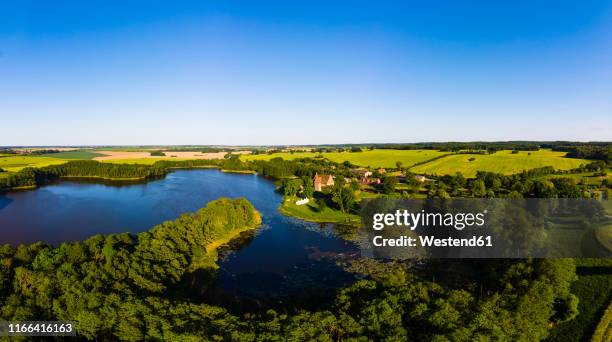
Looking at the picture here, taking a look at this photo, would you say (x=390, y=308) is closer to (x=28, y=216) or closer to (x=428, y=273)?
(x=428, y=273)

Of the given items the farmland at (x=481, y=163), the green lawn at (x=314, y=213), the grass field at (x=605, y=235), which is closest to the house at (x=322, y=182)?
the green lawn at (x=314, y=213)

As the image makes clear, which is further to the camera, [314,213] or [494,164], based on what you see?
[494,164]

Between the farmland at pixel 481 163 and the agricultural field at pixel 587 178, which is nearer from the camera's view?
the agricultural field at pixel 587 178

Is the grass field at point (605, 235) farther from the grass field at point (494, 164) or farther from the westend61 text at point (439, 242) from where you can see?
the grass field at point (494, 164)

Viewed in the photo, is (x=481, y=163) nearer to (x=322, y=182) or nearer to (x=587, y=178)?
(x=587, y=178)

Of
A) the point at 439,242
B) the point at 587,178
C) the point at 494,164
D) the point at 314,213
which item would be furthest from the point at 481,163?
the point at 439,242

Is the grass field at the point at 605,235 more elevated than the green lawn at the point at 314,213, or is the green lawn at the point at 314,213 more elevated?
the grass field at the point at 605,235

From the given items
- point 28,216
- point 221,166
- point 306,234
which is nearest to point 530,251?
point 306,234

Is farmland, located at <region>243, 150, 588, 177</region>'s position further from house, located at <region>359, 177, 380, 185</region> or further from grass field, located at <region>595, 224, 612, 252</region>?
grass field, located at <region>595, 224, 612, 252</region>
